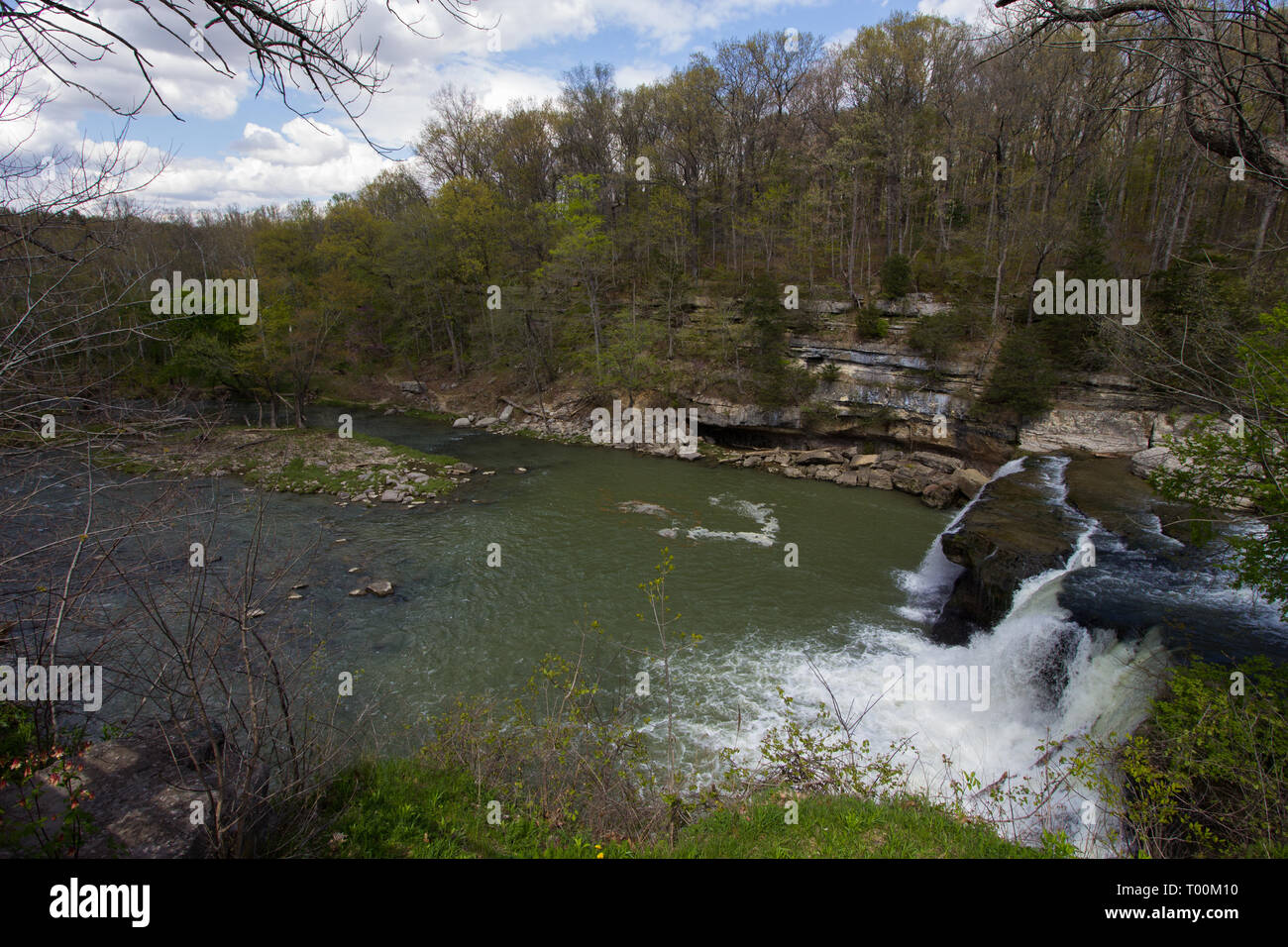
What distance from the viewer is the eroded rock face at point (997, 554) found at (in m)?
11.6

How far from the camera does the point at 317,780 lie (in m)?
5.24

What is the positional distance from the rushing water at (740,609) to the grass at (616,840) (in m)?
2.54

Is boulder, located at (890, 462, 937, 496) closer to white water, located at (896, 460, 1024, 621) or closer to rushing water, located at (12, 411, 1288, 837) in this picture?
rushing water, located at (12, 411, 1288, 837)

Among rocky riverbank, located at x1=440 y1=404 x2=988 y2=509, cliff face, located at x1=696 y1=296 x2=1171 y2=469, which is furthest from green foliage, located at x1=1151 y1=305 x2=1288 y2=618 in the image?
cliff face, located at x1=696 y1=296 x2=1171 y2=469

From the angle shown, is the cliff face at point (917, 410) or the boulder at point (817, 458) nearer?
the cliff face at point (917, 410)

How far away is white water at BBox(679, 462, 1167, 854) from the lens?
775 centimetres

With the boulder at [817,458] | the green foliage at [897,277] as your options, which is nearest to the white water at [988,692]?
the boulder at [817,458]

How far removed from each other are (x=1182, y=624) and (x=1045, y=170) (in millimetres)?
27153

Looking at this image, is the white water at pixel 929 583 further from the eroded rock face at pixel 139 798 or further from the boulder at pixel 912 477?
the eroded rock face at pixel 139 798

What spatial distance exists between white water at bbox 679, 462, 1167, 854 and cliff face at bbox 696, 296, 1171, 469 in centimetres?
1198

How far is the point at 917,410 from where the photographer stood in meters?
24.3

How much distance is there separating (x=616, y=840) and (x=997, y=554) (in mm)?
10579

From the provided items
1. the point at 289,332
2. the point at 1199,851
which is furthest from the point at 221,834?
the point at 289,332
